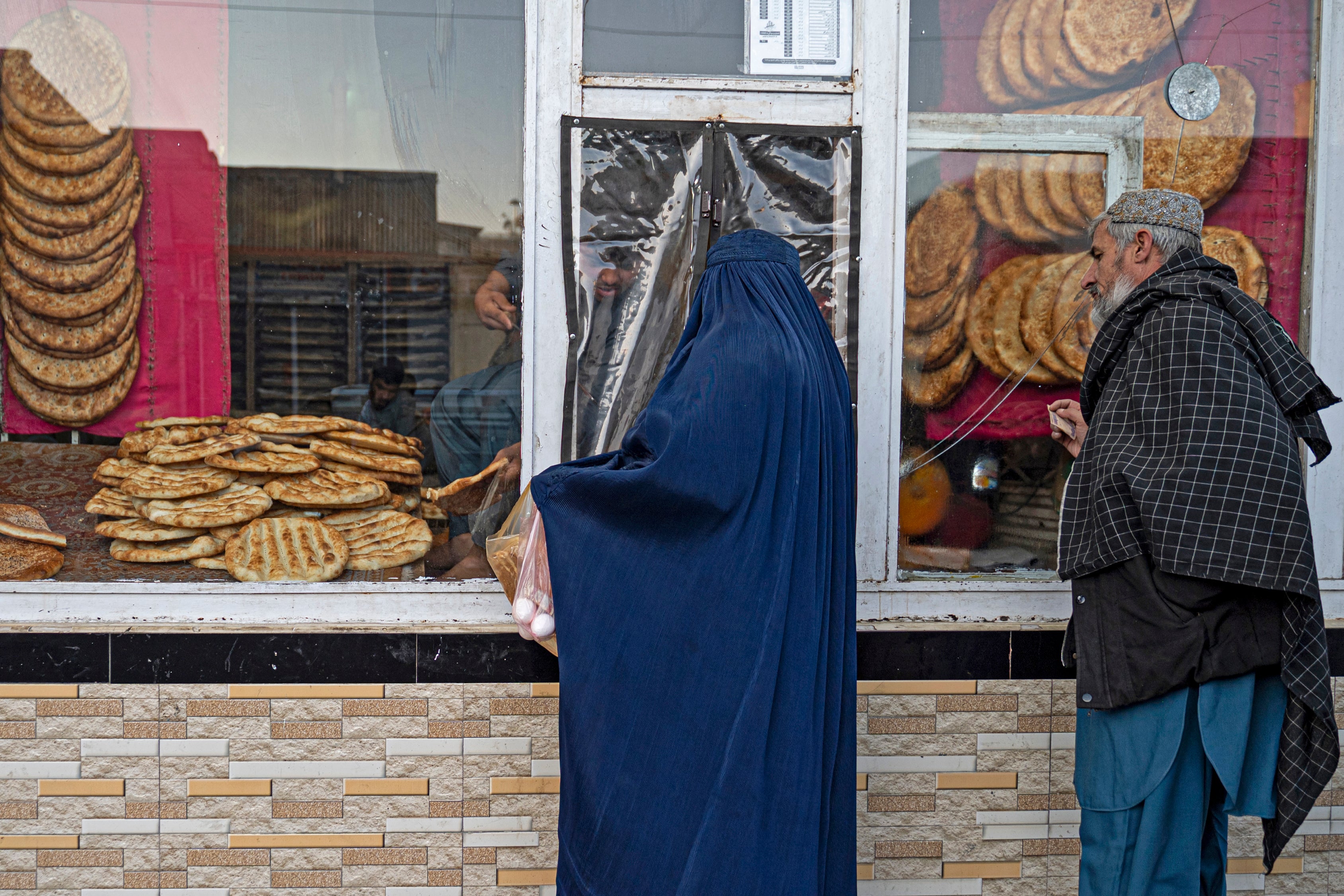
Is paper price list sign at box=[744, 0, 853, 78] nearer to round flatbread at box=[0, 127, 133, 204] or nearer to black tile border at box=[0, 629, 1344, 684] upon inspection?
black tile border at box=[0, 629, 1344, 684]

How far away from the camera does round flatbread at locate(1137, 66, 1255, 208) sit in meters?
2.90

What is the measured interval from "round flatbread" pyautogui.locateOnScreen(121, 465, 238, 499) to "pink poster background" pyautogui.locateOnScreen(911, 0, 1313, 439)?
2133 millimetres

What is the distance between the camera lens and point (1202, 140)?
2904 mm

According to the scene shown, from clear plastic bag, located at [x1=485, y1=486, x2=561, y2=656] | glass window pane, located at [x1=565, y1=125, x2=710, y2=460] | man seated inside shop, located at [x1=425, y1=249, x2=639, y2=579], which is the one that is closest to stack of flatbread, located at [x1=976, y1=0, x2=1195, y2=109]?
glass window pane, located at [x1=565, y1=125, x2=710, y2=460]

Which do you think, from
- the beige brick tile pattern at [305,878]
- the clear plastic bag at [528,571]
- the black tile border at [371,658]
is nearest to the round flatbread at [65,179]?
the black tile border at [371,658]

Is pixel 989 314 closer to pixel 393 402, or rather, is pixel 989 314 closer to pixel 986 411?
pixel 986 411

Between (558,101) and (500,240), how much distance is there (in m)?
0.44

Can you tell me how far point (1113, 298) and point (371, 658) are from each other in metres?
2.17

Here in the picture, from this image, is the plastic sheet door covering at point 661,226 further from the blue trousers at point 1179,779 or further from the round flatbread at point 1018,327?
the blue trousers at point 1179,779

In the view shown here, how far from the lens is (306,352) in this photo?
9.59 ft

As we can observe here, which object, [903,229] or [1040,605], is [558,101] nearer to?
[903,229]

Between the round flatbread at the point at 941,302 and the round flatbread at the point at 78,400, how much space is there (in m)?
2.41

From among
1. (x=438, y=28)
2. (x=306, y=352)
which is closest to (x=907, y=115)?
(x=438, y=28)

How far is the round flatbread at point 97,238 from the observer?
2.88 meters
